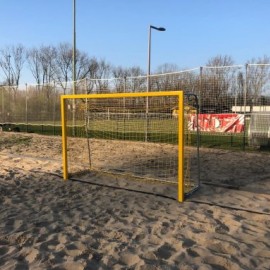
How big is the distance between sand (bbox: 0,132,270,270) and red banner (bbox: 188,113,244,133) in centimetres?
379

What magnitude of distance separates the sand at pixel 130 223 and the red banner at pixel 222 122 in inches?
149

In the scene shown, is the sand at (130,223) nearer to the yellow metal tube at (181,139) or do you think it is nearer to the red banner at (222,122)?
the yellow metal tube at (181,139)

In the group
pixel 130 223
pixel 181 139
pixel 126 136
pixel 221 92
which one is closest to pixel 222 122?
pixel 221 92

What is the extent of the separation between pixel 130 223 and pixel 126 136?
31.5 ft

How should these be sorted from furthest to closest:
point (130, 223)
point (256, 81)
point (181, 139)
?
point (256, 81) < point (181, 139) < point (130, 223)

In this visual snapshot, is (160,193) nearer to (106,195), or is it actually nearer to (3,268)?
(106,195)

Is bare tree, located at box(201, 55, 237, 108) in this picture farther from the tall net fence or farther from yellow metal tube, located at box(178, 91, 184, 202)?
yellow metal tube, located at box(178, 91, 184, 202)

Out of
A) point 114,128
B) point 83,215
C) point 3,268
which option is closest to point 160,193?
point 83,215

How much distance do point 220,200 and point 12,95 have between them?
19948 millimetres

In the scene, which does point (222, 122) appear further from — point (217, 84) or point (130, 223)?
point (130, 223)

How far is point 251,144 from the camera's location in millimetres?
12828

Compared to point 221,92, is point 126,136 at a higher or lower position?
lower

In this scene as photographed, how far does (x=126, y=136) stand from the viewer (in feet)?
49.4

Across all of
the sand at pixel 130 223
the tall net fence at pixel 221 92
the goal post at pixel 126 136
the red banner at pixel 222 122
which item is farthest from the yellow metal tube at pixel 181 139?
the red banner at pixel 222 122
